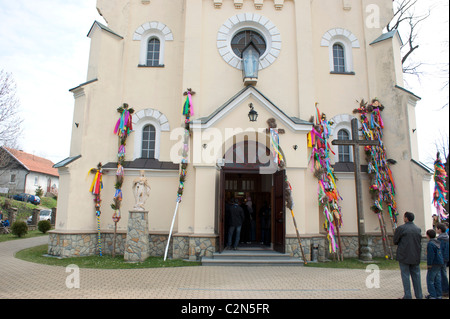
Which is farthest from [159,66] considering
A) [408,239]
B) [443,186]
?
[443,186]

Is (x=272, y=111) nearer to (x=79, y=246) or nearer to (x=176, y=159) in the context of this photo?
(x=176, y=159)

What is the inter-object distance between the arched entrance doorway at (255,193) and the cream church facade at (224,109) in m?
0.07

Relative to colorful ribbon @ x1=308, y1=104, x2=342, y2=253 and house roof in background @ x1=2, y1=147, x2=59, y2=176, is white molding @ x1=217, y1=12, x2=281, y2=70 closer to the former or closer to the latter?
colorful ribbon @ x1=308, y1=104, x2=342, y2=253

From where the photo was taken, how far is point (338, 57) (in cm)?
1369

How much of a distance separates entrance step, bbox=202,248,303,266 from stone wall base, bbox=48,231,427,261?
407 mm

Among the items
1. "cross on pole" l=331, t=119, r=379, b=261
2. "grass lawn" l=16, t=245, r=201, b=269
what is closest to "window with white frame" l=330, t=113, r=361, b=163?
"cross on pole" l=331, t=119, r=379, b=261

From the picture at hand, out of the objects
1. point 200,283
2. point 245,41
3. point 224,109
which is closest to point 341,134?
point 224,109

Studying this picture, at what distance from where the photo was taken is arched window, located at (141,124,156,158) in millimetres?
12945

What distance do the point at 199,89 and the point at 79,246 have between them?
7.49 m

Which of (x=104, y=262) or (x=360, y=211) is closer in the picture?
(x=104, y=262)

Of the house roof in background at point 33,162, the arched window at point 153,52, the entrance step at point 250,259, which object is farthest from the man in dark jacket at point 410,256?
the house roof in background at point 33,162

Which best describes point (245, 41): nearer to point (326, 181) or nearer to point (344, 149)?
point (344, 149)

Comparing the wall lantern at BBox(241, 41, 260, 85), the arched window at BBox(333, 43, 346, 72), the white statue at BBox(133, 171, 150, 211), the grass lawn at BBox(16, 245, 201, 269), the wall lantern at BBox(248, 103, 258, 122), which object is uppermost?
the arched window at BBox(333, 43, 346, 72)

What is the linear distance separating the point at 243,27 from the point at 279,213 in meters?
7.80
